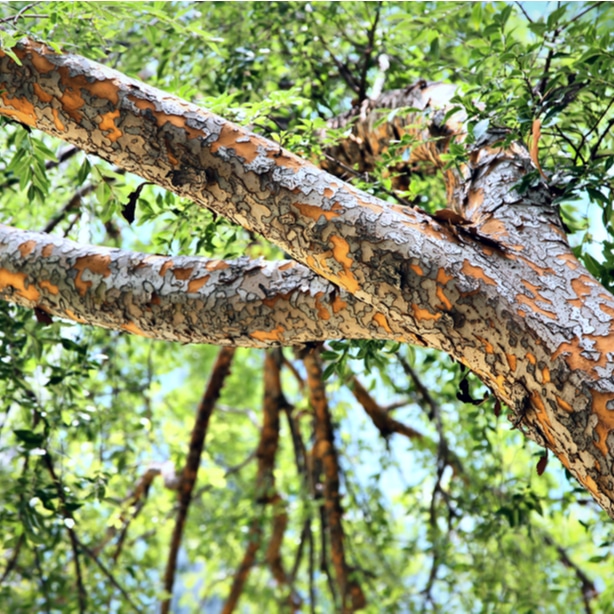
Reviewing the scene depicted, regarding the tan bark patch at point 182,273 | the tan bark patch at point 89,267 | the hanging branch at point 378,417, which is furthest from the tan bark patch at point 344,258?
the hanging branch at point 378,417

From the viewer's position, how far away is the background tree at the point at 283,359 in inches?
51.8

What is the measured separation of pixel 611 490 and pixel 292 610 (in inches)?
96.8

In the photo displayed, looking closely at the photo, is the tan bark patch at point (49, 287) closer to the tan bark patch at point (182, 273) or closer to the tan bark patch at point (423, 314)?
the tan bark patch at point (182, 273)

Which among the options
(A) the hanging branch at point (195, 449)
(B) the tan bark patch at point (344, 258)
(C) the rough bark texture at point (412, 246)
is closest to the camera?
(C) the rough bark texture at point (412, 246)

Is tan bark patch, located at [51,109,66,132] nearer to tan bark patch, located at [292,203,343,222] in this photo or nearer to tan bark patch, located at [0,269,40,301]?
tan bark patch, located at [0,269,40,301]

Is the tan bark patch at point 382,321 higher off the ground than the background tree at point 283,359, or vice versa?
the background tree at point 283,359

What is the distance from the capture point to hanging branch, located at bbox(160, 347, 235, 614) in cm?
260

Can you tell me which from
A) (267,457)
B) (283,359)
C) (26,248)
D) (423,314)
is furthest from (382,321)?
(267,457)

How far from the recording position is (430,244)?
96 cm

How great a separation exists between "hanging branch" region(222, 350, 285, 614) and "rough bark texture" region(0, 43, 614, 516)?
67.7 inches

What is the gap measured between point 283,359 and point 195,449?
48 centimetres

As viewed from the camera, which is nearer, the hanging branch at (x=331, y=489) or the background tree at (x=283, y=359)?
the background tree at (x=283, y=359)

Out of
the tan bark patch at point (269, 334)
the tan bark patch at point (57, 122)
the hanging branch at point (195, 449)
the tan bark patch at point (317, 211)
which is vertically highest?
the hanging branch at point (195, 449)

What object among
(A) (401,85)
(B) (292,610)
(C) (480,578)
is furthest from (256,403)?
(A) (401,85)
